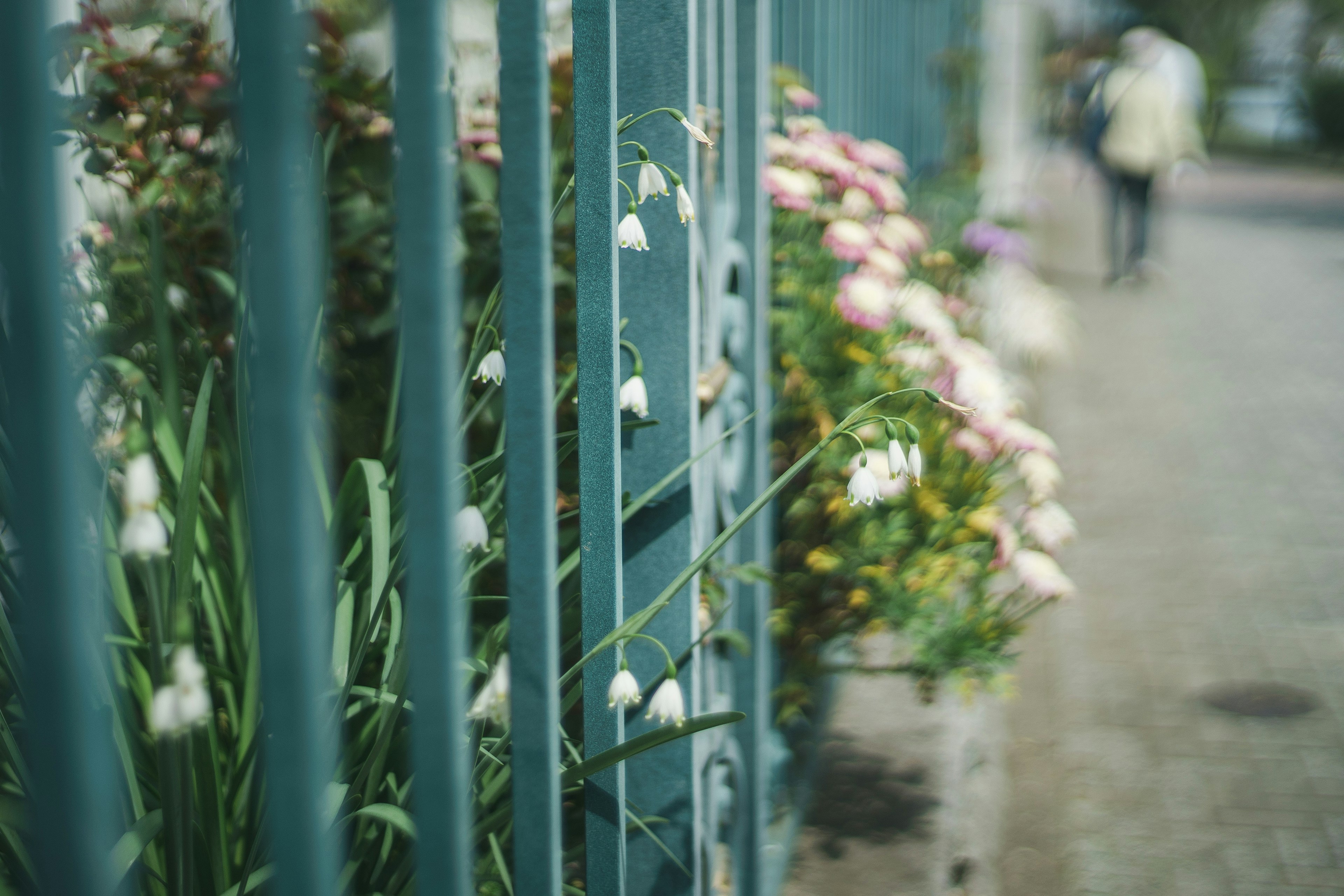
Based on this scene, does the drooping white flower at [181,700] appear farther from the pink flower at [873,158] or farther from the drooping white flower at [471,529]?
the pink flower at [873,158]

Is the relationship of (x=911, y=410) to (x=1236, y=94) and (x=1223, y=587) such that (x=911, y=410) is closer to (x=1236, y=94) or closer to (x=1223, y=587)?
(x=1223, y=587)

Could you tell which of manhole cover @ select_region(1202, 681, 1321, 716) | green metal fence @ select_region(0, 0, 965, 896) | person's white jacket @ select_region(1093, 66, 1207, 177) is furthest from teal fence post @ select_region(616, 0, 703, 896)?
person's white jacket @ select_region(1093, 66, 1207, 177)

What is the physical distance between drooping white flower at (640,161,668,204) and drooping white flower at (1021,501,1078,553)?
1629 millimetres

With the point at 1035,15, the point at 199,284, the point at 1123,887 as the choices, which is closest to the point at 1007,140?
the point at 1035,15

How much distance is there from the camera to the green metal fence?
670mm

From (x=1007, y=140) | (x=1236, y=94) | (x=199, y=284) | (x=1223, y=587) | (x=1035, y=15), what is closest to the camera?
(x=199, y=284)

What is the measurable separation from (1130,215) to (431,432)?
33.7ft

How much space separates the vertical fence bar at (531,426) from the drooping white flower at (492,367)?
1.34ft

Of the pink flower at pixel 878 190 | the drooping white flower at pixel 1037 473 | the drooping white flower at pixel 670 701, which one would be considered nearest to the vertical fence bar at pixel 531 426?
the drooping white flower at pixel 670 701

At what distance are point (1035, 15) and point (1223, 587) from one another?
6.84 m

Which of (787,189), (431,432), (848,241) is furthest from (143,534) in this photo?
(848,241)

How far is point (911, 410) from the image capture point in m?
2.92

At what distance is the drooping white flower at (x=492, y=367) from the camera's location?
1.38 metres

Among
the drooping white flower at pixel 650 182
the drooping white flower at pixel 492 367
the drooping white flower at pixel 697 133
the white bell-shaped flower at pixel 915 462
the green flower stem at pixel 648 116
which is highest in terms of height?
the green flower stem at pixel 648 116
